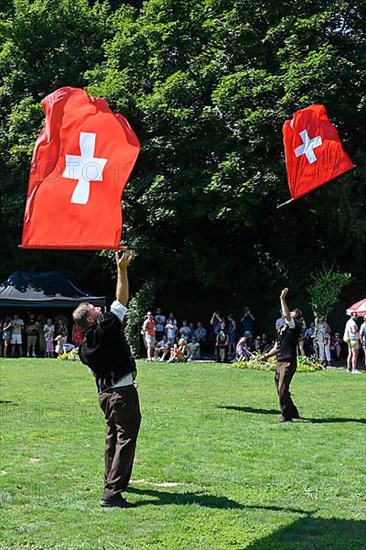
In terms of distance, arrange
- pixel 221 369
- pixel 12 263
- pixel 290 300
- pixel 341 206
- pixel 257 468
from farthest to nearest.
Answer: pixel 12 263 → pixel 290 300 → pixel 341 206 → pixel 221 369 → pixel 257 468

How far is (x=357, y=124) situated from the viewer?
32125 millimetres

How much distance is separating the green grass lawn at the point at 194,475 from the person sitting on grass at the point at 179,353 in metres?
11.7

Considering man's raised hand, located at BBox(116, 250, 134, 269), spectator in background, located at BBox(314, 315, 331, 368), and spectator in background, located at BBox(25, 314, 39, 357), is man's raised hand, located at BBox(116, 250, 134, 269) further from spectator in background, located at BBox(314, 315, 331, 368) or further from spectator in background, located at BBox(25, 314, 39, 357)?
spectator in background, located at BBox(25, 314, 39, 357)

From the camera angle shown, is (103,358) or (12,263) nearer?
(103,358)

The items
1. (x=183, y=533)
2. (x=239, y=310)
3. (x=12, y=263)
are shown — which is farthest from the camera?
(x=12, y=263)

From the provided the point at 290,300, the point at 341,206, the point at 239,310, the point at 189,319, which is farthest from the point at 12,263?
the point at 341,206

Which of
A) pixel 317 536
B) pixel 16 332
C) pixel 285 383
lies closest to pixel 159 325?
pixel 16 332

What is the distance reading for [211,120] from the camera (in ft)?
105

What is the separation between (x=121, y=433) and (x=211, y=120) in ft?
82.4

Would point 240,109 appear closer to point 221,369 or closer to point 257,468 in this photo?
point 221,369

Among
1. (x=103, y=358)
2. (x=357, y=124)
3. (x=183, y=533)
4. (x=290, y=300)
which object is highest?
(x=357, y=124)

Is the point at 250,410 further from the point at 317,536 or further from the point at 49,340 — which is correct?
the point at 49,340

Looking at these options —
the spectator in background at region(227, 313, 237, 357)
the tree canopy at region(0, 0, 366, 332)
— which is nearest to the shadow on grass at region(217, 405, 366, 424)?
the tree canopy at region(0, 0, 366, 332)

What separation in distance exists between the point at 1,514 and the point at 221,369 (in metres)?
18.6
